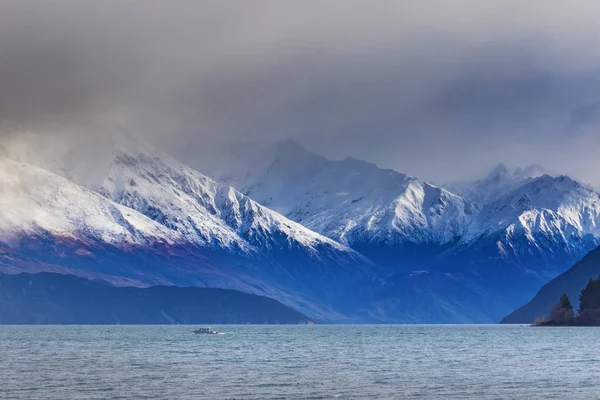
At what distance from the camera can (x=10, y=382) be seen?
151m

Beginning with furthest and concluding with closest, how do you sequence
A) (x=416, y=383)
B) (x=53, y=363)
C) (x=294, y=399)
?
(x=53, y=363) < (x=416, y=383) < (x=294, y=399)

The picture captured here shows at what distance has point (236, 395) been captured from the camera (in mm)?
134375

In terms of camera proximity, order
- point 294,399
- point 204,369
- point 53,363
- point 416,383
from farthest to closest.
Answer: point 53,363, point 204,369, point 416,383, point 294,399

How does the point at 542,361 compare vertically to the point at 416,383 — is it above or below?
above

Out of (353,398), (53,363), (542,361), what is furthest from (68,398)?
(542,361)

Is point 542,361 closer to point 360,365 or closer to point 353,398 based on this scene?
point 360,365

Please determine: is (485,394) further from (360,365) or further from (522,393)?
(360,365)

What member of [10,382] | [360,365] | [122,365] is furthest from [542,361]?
[10,382]

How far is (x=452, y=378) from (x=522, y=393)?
21.4 meters

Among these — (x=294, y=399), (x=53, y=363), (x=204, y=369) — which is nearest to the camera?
(x=294, y=399)

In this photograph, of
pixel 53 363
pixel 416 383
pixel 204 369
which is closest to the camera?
pixel 416 383

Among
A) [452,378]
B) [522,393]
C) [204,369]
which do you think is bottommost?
[522,393]

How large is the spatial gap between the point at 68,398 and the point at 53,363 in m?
58.6

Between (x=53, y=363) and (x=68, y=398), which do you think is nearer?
(x=68, y=398)
